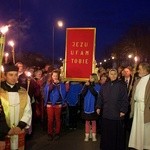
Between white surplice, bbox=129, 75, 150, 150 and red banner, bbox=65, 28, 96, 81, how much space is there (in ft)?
10.2

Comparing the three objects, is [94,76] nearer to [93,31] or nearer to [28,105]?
[93,31]

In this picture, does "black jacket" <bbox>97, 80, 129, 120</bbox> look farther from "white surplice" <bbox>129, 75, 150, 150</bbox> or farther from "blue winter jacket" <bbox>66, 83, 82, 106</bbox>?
"blue winter jacket" <bbox>66, 83, 82, 106</bbox>

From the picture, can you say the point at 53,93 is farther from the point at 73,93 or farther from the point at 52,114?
the point at 73,93

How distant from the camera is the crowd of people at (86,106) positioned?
5.89 meters

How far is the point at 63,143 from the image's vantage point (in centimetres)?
1071

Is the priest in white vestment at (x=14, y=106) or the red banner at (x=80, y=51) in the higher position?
the red banner at (x=80, y=51)

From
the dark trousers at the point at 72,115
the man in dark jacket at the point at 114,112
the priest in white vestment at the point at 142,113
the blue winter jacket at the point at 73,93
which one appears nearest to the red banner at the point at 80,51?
the blue winter jacket at the point at 73,93

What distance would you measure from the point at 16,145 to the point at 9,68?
3.93 feet

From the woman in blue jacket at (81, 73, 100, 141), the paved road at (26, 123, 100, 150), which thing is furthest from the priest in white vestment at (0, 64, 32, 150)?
the woman in blue jacket at (81, 73, 100, 141)

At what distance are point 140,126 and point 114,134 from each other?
0.65 m

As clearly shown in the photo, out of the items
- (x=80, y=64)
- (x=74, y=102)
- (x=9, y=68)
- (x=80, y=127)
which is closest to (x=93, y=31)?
(x=80, y=64)

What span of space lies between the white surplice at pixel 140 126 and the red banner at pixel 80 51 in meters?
3.12

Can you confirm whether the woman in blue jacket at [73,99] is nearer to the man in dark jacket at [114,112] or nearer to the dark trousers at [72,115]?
the dark trousers at [72,115]

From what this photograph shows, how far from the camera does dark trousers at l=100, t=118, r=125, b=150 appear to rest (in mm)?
9211
